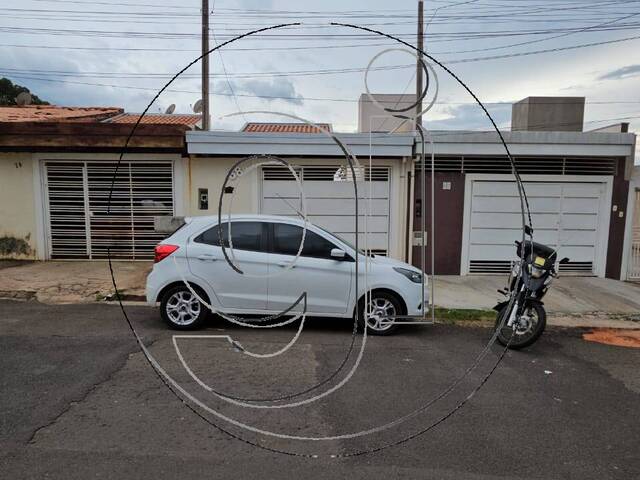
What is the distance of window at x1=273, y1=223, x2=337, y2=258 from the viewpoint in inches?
226

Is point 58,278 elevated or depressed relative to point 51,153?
depressed

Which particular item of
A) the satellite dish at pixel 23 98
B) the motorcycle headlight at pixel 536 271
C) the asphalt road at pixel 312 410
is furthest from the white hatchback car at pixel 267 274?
the satellite dish at pixel 23 98

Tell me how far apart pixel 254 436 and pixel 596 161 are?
1014 cm

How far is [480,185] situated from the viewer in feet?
34.7

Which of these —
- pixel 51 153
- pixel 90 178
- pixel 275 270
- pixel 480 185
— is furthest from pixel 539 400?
pixel 51 153

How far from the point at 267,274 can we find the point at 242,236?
55cm

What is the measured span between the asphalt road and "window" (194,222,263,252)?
1139mm

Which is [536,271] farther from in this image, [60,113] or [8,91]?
[8,91]

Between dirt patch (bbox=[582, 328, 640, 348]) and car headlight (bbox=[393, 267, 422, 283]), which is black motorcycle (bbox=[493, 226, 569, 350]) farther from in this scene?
dirt patch (bbox=[582, 328, 640, 348])

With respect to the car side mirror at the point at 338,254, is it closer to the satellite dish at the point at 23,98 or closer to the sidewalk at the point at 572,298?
the sidewalk at the point at 572,298

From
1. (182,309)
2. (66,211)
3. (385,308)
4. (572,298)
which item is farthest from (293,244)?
(66,211)

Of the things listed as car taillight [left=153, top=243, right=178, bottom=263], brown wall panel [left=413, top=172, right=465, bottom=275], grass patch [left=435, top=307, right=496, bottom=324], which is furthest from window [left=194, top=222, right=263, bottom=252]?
brown wall panel [left=413, top=172, right=465, bottom=275]

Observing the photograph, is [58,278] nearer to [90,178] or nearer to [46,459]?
[90,178]

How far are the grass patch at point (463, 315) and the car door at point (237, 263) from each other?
285cm
